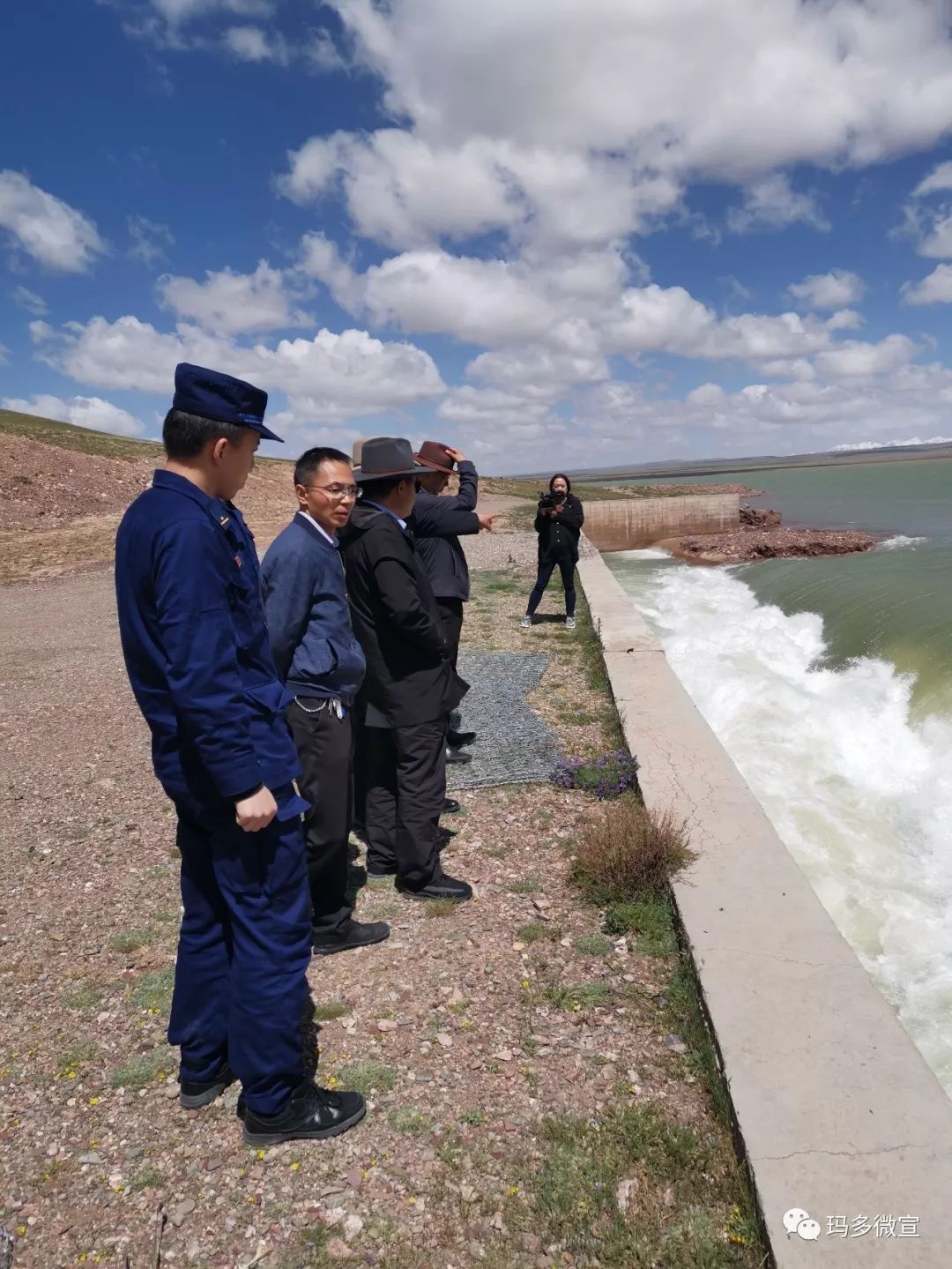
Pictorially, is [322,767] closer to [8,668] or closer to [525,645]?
[525,645]

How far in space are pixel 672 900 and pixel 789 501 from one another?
5707 cm

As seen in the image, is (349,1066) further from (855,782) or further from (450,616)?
Answer: (855,782)

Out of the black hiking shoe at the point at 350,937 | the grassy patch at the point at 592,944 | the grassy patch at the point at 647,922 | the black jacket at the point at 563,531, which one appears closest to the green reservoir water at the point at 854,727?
the grassy patch at the point at 647,922

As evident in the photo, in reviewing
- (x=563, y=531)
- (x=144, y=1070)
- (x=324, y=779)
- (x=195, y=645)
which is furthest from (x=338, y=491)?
(x=563, y=531)

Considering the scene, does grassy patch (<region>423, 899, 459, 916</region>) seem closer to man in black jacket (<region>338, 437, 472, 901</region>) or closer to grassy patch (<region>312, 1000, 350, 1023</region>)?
man in black jacket (<region>338, 437, 472, 901</region>)

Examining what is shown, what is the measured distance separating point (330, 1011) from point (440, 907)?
87cm

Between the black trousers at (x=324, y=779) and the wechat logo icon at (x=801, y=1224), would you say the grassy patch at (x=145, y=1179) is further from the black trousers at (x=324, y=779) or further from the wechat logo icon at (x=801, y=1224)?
the wechat logo icon at (x=801, y=1224)

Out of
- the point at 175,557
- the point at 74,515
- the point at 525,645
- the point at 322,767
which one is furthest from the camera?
the point at 74,515

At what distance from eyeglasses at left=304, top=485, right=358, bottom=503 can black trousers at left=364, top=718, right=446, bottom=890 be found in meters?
1.24

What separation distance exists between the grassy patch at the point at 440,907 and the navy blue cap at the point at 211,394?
2.72 metres

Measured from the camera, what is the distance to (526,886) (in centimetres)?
421

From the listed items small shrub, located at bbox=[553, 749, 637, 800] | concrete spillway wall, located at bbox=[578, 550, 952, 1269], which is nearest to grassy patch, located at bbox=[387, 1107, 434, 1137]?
concrete spillway wall, located at bbox=[578, 550, 952, 1269]

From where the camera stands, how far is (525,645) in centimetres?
995

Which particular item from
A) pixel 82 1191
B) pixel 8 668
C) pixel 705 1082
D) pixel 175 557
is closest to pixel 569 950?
pixel 705 1082
